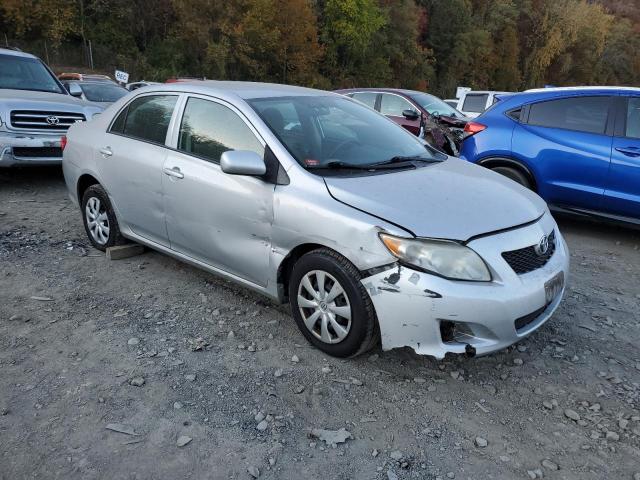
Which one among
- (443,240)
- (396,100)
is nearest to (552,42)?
(396,100)

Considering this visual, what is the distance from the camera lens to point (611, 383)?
2986 mm

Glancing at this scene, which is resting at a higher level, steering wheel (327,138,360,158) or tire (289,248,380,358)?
steering wheel (327,138,360,158)

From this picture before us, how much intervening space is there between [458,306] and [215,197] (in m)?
1.77

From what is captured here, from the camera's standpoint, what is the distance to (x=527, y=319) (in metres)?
2.90

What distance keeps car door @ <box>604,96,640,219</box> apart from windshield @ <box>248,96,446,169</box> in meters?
2.28

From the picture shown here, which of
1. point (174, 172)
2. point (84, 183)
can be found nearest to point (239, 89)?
point (174, 172)

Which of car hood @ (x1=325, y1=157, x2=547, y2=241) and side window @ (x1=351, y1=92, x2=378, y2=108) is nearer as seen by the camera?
car hood @ (x1=325, y1=157, x2=547, y2=241)

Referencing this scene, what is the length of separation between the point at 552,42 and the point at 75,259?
6628 centimetres

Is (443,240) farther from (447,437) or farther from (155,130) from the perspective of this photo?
(155,130)

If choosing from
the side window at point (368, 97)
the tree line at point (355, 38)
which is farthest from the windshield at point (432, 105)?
the tree line at point (355, 38)

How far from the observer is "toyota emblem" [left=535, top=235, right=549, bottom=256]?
3046 millimetres

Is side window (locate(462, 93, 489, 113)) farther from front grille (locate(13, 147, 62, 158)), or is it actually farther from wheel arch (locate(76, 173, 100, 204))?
wheel arch (locate(76, 173, 100, 204))

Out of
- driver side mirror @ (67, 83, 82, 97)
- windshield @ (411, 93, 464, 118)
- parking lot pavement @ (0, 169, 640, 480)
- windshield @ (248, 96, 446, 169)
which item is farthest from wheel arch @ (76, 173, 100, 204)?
windshield @ (411, 93, 464, 118)

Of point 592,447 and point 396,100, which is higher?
point 396,100
